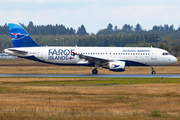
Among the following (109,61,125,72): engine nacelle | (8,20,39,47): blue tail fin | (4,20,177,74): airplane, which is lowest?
(109,61,125,72): engine nacelle

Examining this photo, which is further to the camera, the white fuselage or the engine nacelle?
the white fuselage

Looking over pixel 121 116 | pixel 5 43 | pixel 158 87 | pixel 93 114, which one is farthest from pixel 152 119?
pixel 5 43

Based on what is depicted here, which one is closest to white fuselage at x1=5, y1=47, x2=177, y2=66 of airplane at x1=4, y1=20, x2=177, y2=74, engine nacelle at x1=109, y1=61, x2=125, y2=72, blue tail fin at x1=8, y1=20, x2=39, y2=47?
airplane at x1=4, y1=20, x2=177, y2=74

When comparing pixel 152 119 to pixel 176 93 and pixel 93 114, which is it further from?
pixel 176 93

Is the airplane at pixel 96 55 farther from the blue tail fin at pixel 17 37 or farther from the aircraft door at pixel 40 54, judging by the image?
the blue tail fin at pixel 17 37

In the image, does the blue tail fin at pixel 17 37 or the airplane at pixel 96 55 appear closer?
the airplane at pixel 96 55

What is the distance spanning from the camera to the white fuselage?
41812 mm

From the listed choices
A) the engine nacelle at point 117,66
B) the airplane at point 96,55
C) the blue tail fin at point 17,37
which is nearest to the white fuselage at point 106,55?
the airplane at point 96,55

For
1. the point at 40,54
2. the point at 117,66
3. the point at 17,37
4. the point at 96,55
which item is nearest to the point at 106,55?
the point at 96,55

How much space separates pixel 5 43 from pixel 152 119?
195 meters

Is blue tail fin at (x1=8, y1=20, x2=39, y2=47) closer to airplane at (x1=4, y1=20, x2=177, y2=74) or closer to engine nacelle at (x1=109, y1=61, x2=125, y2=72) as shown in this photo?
airplane at (x1=4, y1=20, x2=177, y2=74)

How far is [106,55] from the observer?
42.2 m

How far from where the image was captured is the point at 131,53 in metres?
41.9

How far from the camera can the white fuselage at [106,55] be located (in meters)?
41.8
